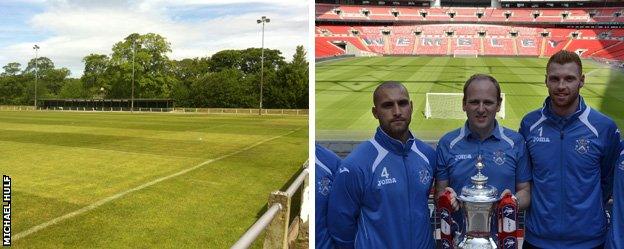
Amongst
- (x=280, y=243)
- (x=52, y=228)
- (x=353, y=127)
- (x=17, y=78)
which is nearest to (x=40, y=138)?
(x=17, y=78)

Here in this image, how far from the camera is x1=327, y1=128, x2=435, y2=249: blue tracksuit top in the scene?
6.15 ft

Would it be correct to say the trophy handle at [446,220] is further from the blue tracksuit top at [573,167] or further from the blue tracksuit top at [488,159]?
the blue tracksuit top at [573,167]

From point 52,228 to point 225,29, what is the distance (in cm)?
Result: 2189

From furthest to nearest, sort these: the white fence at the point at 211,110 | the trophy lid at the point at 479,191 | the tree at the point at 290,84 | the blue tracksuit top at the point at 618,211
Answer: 1. the white fence at the point at 211,110
2. the tree at the point at 290,84
3. the blue tracksuit top at the point at 618,211
4. the trophy lid at the point at 479,191

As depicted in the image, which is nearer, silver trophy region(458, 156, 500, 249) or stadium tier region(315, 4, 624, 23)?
silver trophy region(458, 156, 500, 249)

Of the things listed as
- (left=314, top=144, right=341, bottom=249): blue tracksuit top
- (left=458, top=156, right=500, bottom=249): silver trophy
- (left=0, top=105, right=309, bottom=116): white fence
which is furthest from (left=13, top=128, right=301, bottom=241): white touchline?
(left=0, top=105, right=309, bottom=116): white fence

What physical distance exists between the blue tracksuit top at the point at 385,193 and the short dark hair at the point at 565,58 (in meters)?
0.48

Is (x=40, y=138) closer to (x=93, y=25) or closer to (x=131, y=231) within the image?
(x=93, y=25)

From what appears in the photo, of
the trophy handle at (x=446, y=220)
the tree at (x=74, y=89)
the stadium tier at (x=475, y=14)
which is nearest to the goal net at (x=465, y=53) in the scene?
the stadium tier at (x=475, y=14)

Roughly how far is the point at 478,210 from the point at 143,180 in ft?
38.6

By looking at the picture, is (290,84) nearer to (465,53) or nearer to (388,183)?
(465,53)

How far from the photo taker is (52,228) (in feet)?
26.5

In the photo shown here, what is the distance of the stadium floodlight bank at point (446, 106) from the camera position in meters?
1.97

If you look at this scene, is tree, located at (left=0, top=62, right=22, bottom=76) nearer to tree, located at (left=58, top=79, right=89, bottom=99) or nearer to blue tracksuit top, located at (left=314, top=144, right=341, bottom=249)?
tree, located at (left=58, top=79, right=89, bottom=99)
